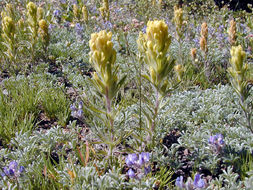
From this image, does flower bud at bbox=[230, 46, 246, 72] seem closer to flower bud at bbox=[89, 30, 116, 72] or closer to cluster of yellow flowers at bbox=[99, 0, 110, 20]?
flower bud at bbox=[89, 30, 116, 72]

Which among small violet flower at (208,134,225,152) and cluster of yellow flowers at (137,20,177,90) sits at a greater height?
cluster of yellow flowers at (137,20,177,90)

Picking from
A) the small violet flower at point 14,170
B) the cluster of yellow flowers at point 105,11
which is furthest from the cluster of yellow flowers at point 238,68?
the cluster of yellow flowers at point 105,11

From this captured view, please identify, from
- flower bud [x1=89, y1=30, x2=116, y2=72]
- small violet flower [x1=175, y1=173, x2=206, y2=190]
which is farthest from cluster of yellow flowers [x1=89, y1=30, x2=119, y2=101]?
small violet flower [x1=175, y1=173, x2=206, y2=190]

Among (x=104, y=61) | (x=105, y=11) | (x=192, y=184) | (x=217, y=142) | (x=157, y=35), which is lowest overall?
(x=192, y=184)

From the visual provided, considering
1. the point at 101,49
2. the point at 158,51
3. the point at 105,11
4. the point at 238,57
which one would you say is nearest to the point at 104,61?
the point at 101,49

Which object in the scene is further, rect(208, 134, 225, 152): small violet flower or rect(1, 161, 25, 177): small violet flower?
rect(208, 134, 225, 152): small violet flower

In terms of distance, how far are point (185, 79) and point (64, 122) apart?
76.8 inches

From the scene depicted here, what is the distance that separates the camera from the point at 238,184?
2037mm

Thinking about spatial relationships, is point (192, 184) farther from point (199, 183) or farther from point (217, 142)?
point (217, 142)

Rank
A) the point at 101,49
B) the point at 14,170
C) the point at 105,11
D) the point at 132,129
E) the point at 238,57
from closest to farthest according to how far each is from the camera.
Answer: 1. the point at 101,49
2. the point at 238,57
3. the point at 14,170
4. the point at 132,129
5. the point at 105,11

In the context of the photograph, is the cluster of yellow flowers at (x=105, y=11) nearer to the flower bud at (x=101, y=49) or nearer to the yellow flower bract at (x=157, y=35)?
the yellow flower bract at (x=157, y=35)

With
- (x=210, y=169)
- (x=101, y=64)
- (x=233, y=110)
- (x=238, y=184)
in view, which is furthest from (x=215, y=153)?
(x=101, y=64)

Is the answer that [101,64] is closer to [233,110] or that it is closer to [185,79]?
[233,110]

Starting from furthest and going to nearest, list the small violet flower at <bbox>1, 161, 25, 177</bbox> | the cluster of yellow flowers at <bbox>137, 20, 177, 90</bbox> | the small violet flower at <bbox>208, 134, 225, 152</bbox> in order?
the small violet flower at <bbox>208, 134, 225, 152</bbox> → the small violet flower at <bbox>1, 161, 25, 177</bbox> → the cluster of yellow flowers at <bbox>137, 20, 177, 90</bbox>
